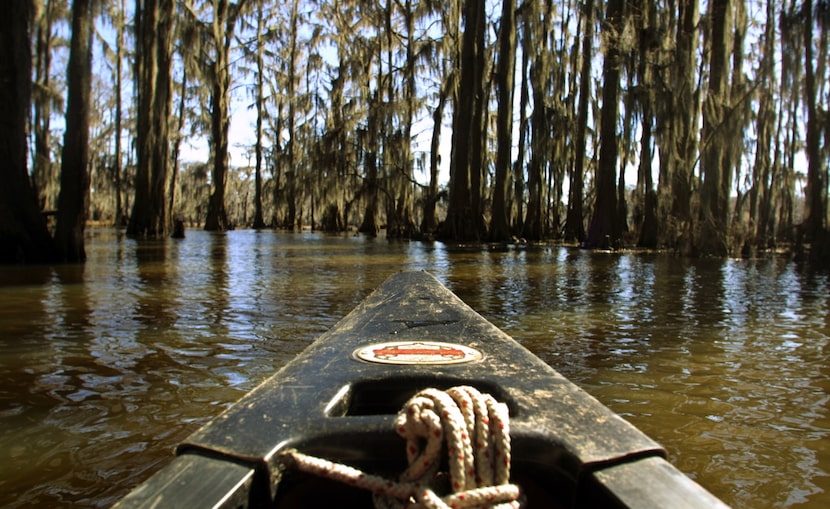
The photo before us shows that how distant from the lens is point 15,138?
893 cm

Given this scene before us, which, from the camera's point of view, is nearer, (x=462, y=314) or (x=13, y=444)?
(x=13, y=444)

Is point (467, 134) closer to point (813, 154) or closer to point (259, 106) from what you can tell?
point (813, 154)

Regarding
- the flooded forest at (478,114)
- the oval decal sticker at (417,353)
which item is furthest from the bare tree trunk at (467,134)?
the oval decal sticker at (417,353)

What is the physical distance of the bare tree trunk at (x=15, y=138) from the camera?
881 centimetres

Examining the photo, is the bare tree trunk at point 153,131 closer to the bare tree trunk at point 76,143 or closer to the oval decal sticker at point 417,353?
the bare tree trunk at point 76,143

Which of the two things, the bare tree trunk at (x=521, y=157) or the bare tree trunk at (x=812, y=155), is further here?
the bare tree trunk at (x=521, y=157)

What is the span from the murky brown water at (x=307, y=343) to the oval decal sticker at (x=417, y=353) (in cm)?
77

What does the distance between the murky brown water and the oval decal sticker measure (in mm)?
772

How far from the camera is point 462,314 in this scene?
279 cm

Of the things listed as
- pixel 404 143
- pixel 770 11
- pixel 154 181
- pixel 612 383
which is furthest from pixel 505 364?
pixel 404 143

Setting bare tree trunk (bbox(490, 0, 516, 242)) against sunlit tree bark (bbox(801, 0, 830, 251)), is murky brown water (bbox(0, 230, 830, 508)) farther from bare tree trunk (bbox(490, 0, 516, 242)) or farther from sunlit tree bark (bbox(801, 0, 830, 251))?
bare tree trunk (bbox(490, 0, 516, 242))

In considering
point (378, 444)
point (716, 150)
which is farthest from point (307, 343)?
point (716, 150)

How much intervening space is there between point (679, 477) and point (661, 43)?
17321 mm

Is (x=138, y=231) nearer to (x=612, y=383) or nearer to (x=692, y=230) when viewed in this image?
(x=692, y=230)
